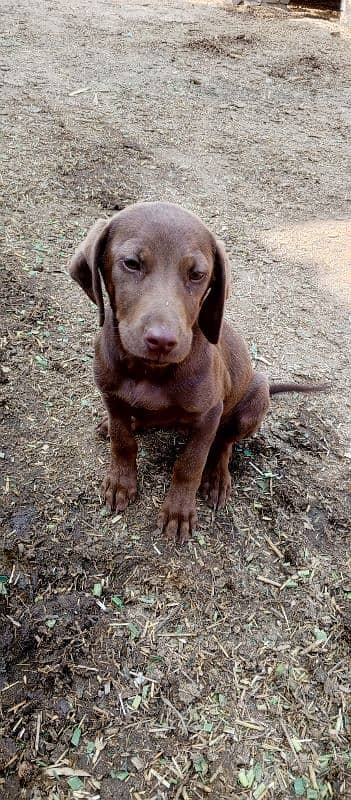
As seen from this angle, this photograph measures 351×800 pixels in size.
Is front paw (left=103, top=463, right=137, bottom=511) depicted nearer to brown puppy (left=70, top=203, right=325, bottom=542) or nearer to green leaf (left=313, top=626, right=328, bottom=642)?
brown puppy (left=70, top=203, right=325, bottom=542)

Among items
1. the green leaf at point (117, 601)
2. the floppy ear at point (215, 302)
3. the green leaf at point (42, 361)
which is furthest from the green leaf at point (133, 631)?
the green leaf at point (42, 361)

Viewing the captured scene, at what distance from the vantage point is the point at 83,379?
4.68 meters

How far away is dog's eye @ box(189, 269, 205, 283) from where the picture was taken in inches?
121

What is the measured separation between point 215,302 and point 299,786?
223 centimetres

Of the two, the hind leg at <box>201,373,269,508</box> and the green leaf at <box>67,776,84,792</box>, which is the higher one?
the hind leg at <box>201,373,269,508</box>

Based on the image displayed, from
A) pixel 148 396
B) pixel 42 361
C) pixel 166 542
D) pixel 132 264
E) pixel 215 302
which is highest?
pixel 132 264

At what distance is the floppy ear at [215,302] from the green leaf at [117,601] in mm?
1397

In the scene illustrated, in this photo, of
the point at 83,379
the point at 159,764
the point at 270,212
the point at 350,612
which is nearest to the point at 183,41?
the point at 270,212

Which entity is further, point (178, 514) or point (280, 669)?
point (178, 514)

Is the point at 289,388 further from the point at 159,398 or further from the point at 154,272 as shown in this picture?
the point at 154,272

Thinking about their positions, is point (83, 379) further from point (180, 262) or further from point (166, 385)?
point (180, 262)

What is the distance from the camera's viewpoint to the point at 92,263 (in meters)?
3.16

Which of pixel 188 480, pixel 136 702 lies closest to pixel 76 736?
pixel 136 702

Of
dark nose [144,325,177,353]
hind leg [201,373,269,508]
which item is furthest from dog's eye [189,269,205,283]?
hind leg [201,373,269,508]
